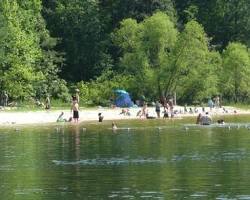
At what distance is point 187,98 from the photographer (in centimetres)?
9325

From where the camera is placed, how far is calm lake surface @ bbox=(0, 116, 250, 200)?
23.1m

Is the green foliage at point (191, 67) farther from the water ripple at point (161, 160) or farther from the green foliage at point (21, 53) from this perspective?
the water ripple at point (161, 160)

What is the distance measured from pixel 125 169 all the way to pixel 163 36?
61.0 m

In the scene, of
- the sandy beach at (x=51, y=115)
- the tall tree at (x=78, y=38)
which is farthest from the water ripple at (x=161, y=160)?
the tall tree at (x=78, y=38)

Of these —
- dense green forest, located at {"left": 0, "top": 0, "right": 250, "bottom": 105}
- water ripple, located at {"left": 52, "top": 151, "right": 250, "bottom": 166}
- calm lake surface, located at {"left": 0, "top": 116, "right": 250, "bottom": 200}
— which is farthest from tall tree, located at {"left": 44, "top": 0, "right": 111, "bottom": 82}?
water ripple, located at {"left": 52, "top": 151, "right": 250, "bottom": 166}

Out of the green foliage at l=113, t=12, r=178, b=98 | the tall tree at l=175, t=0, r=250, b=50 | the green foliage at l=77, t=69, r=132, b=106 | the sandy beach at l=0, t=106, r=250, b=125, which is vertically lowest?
the sandy beach at l=0, t=106, r=250, b=125

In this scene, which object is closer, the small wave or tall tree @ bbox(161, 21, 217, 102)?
the small wave

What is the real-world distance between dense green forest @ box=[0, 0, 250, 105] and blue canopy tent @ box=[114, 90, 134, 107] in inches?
109

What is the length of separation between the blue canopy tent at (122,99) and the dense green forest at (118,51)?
278 centimetres

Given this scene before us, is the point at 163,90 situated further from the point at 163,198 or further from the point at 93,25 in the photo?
the point at 163,198

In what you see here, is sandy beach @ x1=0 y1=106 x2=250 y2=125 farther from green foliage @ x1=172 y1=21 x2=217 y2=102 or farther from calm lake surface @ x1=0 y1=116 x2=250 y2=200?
calm lake surface @ x1=0 y1=116 x2=250 y2=200

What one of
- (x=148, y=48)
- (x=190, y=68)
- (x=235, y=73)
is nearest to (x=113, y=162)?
(x=148, y=48)

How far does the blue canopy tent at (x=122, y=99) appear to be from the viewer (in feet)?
281

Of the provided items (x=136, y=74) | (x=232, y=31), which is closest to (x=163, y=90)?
(x=136, y=74)
